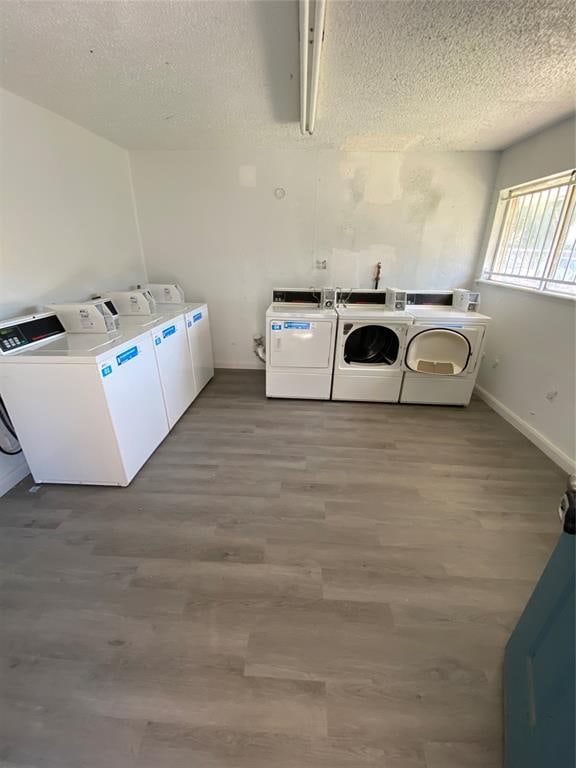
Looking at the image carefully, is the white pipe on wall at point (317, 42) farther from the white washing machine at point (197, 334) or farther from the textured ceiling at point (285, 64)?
the white washing machine at point (197, 334)

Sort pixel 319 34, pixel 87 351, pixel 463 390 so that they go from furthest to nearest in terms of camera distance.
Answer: pixel 463 390 → pixel 87 351 → pixel 319 34

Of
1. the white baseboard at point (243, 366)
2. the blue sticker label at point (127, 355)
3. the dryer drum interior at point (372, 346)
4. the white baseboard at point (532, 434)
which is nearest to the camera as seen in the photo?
the blue sticker label at point (127, 355)

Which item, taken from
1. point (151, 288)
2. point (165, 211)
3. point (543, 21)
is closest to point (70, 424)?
point (151, 288)

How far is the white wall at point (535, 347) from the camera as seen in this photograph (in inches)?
96.3

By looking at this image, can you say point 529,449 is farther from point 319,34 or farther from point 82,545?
point 82,545

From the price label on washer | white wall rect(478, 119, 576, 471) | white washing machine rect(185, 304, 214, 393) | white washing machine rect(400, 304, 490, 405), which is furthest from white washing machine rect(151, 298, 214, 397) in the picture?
white wall rect(478, 119, 576, 471)

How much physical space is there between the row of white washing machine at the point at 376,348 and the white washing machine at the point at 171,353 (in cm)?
82

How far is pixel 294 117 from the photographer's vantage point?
256cm

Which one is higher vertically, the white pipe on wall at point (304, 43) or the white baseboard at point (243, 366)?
the white pipe on wall at point (304, 43)

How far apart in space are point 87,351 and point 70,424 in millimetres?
484

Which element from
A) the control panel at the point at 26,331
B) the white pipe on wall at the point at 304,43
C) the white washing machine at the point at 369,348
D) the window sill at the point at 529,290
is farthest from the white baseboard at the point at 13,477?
the window sill at the point at 529,290

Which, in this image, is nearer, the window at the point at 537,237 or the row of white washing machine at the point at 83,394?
the row of white washing machine at the point at 83,394

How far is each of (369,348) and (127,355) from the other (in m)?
2.43

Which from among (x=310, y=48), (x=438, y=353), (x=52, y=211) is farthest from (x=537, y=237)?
(x=52, y=211)
